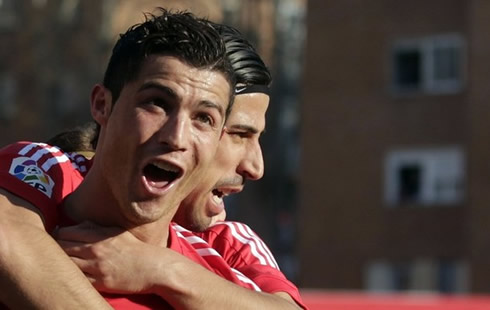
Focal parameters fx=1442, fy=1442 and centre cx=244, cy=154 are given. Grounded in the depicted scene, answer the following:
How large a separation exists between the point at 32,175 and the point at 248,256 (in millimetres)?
951

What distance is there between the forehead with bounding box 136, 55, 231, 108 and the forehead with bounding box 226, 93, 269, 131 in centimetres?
98

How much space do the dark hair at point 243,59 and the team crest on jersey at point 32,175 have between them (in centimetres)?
63

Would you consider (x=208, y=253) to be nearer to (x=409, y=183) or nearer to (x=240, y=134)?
(x=240, y=134)

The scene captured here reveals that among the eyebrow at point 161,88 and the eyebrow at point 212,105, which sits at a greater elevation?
the eyebrow at point 161,88

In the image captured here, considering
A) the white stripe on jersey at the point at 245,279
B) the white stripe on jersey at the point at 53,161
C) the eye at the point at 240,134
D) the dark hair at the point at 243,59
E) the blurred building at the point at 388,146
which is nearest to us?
the white stripe on jersey at the point at 53,161

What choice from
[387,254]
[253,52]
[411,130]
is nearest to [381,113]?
[411,130]

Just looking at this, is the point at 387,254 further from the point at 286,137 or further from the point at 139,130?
the point at 139,130

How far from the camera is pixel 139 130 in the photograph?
12.4 ft

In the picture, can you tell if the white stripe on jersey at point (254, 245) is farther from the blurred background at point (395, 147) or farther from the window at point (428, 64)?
the window at point (428, 64)

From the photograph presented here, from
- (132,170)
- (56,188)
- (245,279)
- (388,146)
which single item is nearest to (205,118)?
(132,170)

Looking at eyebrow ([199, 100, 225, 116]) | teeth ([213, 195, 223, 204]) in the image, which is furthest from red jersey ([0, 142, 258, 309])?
teeth ([213, 195, 223, 204])

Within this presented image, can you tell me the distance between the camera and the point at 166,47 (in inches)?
153

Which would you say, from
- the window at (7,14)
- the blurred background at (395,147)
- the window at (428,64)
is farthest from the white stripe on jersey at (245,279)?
the window at (7,14)

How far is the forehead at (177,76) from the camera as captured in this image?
152 inches
